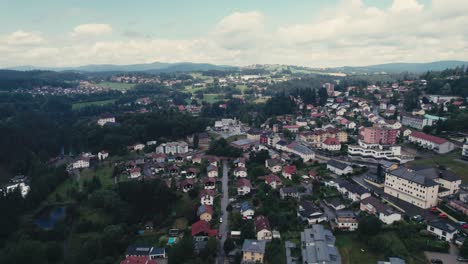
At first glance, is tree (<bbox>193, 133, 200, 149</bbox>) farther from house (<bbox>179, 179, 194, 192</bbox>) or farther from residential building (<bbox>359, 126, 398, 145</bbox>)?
residential building (<bbox>359, 126, 398, 145</bbox>)

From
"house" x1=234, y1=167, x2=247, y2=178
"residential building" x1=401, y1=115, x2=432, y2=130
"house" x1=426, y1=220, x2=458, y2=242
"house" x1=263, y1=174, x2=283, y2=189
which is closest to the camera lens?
"house" x1=426, y1=220, x2=458, y2=242

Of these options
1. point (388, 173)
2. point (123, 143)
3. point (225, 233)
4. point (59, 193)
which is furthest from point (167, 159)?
point (388, 173)

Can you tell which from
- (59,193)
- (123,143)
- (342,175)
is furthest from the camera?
(123,143)

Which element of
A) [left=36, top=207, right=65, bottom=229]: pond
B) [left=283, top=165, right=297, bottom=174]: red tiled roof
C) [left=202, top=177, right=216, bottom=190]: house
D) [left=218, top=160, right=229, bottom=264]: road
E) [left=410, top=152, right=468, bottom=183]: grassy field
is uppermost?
[left=410, top=152, right=468, bottom=183]: grassy field

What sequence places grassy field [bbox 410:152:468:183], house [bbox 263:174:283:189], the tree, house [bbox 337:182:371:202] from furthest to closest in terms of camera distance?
the tree
house [bbox 263:174:283:189]
grassy field [bbox 410:152:468:183]
house [bbox 337:182:371:202]

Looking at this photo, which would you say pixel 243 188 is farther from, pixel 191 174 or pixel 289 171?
pixel 191 174

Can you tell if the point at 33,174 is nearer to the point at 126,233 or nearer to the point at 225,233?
the point at 126,233

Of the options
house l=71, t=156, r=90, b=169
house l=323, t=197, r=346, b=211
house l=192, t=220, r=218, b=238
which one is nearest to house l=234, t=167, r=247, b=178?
house l=323, t=197, r=346, b=211

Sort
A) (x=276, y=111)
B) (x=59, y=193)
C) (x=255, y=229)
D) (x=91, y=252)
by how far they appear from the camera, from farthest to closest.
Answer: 1. (x=276, y=111)
2. (x=59, y=193)
3. (x=255, y=229)
4. (x=91, y=252)
